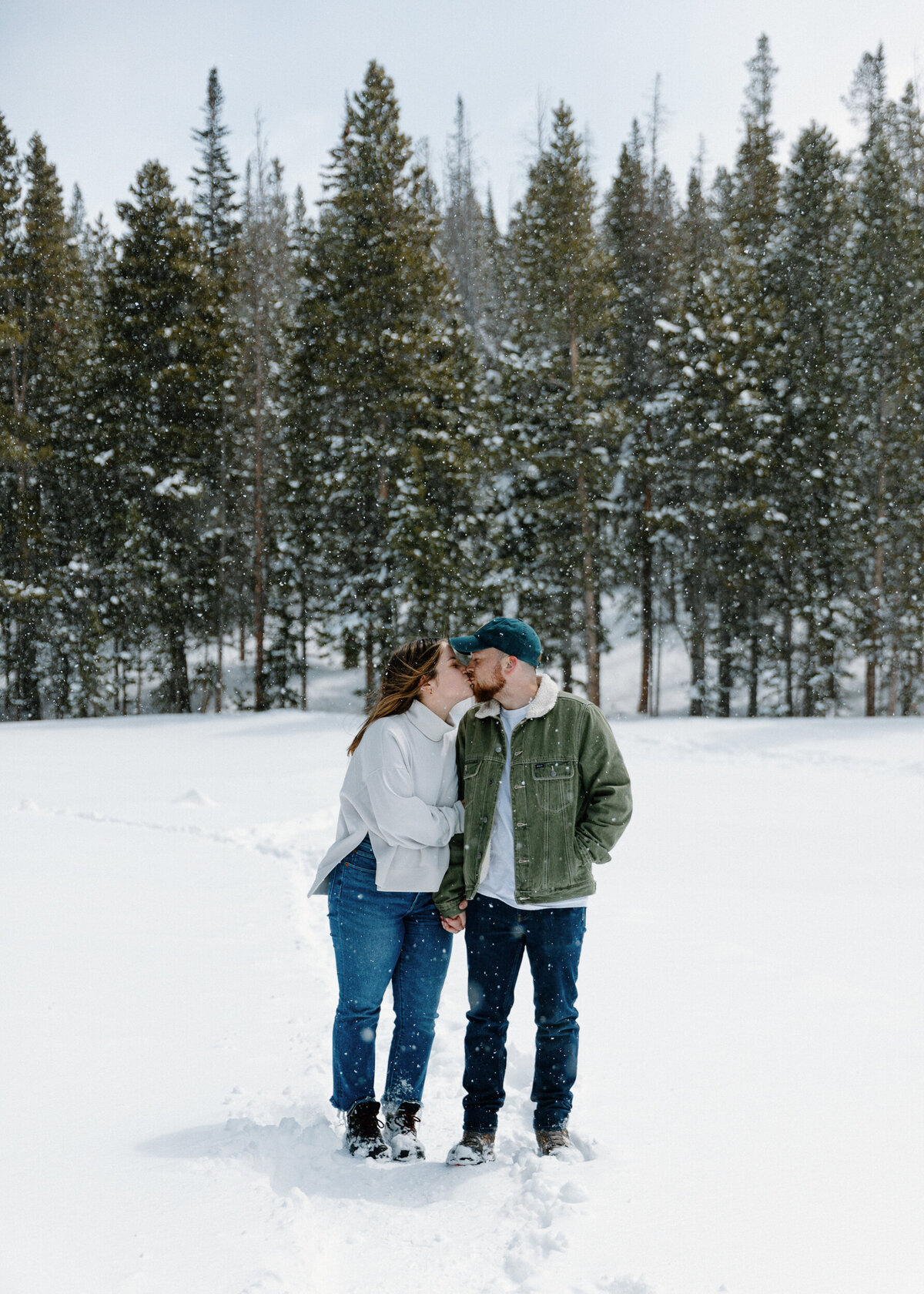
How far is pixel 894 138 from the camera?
106 feet

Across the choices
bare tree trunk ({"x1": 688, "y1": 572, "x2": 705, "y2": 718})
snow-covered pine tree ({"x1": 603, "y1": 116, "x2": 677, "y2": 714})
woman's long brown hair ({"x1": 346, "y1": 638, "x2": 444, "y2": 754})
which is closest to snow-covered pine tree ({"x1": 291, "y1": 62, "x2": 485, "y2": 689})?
snow-covered pine tree ({"x1": 603, "y1": 116, "x2": 677, "y2": 714})

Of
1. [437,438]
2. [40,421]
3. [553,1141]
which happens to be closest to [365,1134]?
[553,1141]

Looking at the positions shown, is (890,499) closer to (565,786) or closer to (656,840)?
(656,840)

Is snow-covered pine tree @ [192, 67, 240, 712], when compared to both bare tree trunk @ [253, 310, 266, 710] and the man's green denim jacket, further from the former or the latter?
the man's green denim jacket

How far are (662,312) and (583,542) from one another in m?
9.82

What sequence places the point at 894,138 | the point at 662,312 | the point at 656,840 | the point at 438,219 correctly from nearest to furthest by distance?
the point at 656,840 < the point at 438,219 < the point at 662,312 < the point at 894,138

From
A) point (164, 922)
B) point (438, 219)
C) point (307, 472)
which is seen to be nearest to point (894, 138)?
point (438, 219)

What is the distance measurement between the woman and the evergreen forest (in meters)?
17.3

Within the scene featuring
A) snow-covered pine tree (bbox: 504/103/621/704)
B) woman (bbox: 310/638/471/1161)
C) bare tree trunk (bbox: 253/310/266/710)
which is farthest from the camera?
bare tree trunk (bbox: 253/310/266/710)

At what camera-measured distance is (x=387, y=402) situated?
2095cm

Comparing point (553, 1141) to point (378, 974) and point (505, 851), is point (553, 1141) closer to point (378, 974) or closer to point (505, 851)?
point (378, 974)

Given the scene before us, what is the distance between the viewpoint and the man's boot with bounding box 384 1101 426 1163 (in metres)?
3.32

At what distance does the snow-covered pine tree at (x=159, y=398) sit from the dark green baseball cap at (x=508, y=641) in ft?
67.0

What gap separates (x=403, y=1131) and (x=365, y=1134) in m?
0.15
